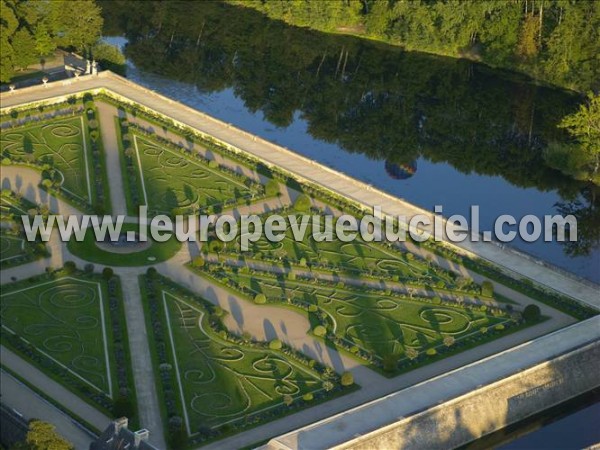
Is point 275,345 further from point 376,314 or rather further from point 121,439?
point 121,439

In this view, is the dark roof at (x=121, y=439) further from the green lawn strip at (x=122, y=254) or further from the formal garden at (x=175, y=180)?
the formal garden at (x=175, y=180)

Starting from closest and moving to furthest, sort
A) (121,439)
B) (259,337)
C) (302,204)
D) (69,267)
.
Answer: (121,439) → (259,337) → (69,267) → (302,204)

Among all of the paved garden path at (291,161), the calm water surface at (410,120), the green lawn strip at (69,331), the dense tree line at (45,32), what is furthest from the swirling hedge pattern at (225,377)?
the dense tree line at (45,32)

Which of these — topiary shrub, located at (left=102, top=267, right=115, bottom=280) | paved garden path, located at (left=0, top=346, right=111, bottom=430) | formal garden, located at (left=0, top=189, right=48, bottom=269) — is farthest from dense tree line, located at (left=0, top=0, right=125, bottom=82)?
paved garden path, located at (left=0, top=346, right=111, bottom=430)

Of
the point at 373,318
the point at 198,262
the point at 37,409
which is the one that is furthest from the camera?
the point at 198,262

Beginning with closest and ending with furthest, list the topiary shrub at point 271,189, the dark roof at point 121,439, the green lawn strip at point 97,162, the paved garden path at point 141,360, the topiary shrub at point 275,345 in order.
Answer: the dark roof at point 121,439 < the paved garden path at point 141,360 < the topiary shrub at point 275,345 < the green lawn strip at point 97,162 < the topiary shrub at point 271,189

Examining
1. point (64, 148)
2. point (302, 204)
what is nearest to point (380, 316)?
point (302, 204)

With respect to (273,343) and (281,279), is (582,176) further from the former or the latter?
Answer: (273,343)
